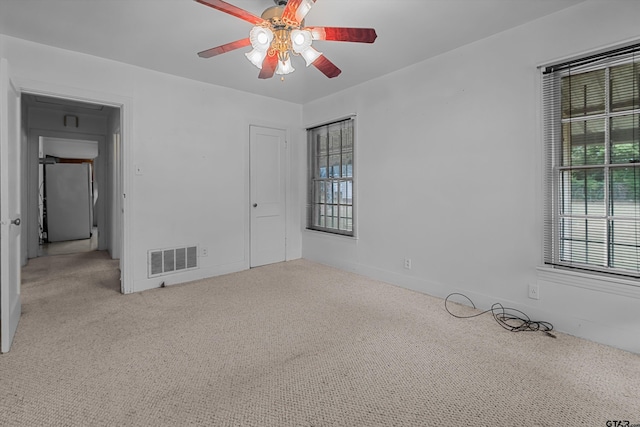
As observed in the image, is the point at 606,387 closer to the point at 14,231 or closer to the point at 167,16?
the point at 167,16

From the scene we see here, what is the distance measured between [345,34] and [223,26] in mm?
1302

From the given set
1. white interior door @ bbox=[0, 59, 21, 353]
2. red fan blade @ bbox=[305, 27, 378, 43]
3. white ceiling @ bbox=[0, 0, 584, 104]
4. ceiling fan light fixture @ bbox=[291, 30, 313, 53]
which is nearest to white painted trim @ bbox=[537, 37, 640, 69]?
white ceiling @ bbox=[0, 0, 584, 104]

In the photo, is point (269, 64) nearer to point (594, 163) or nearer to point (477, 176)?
point (477, 176)

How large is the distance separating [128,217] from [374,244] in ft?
9.50

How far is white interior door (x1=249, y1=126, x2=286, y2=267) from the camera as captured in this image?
179 inches

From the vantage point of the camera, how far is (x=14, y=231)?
249cm

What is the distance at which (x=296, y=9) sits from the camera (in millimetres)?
1818

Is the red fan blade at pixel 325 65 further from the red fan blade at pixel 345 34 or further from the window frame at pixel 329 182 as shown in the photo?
the window frame at pixel 329 182

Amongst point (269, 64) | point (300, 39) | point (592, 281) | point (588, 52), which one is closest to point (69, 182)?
point (269, 64)

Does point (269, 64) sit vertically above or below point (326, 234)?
above

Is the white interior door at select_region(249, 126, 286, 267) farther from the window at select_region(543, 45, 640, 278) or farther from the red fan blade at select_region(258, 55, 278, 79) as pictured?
the window at select_region(543, 45, 640, 278)

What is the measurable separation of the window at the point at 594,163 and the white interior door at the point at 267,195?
3.36m

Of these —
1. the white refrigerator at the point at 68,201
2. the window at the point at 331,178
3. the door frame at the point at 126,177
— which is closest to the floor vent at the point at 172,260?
the door frame at the point at 126,177

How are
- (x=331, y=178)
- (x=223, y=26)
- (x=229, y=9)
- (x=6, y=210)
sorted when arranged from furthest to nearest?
1. (x=331, y=178)
2. (x=223, y=26)
3. (x=6, y=210)
4. (x=229, y=9)
